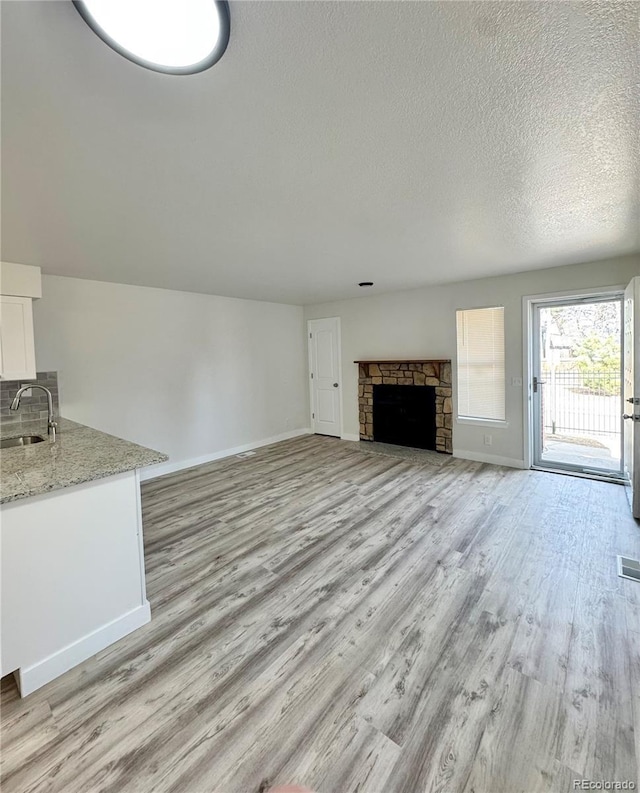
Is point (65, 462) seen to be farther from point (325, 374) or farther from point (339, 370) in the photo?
point (325, 374)

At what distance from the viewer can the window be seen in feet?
14.9

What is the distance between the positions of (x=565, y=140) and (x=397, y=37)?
3.45 feet

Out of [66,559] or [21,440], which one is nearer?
[66,559]

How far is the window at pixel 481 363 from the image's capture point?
4547mm

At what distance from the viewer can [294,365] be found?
650 cm

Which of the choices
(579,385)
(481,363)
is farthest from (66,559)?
(579,385)

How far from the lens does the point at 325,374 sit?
6.45m

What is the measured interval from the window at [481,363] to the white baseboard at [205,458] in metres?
3.00

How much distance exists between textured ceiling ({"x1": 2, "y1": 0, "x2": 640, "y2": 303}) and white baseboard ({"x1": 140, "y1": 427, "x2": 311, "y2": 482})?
2.64 meters

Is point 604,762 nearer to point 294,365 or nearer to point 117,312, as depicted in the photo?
point 117,312

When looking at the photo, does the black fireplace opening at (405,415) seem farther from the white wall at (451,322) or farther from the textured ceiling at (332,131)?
the textured ceiling at (332,131)

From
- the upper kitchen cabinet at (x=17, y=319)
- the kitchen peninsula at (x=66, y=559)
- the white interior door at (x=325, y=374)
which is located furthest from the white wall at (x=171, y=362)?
the kitchen peninsula at (x=66, y=559)

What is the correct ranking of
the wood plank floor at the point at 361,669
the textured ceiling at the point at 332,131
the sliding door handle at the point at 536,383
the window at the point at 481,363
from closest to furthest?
the textured ceiling at the point at 332,131 < the wood plank floor at the point at 361,669 < the sliding door handle at the point at 536,383 < the window at the point at 481,363

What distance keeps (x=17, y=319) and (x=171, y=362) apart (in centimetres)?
170
